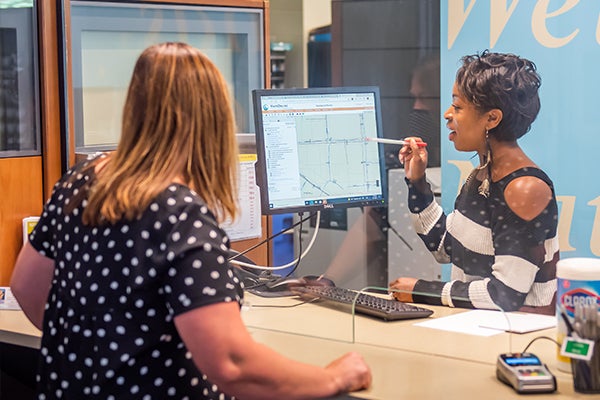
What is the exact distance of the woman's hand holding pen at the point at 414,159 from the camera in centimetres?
257

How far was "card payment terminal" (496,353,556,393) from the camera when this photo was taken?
154 centimetres

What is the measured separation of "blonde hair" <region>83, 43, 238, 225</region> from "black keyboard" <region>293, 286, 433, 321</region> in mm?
649

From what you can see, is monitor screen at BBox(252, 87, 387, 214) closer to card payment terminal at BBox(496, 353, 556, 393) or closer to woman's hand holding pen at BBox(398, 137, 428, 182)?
woman's hand holding pen at BBox(398, 137, 428, 182)

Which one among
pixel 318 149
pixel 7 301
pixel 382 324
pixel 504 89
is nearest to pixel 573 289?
pixel 382 324

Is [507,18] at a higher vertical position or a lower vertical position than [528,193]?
higher

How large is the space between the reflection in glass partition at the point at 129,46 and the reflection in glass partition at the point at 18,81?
135 mm

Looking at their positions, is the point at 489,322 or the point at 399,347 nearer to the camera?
the point at 399,347

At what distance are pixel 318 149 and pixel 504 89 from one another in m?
0.73

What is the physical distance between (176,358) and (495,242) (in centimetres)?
123

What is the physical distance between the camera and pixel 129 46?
288 centimetres

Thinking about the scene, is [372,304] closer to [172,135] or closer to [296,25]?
[172,135]

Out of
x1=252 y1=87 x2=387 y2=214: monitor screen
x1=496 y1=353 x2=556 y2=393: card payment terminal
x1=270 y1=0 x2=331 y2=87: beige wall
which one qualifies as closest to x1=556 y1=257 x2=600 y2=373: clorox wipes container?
x1=496 y1=353 x2=556 y2=393: card payment terminal

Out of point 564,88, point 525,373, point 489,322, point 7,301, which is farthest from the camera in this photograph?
point 564,88

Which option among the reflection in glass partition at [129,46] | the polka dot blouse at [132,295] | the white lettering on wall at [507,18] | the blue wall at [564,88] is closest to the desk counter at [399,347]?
the polka dot blouse at [132,295]
